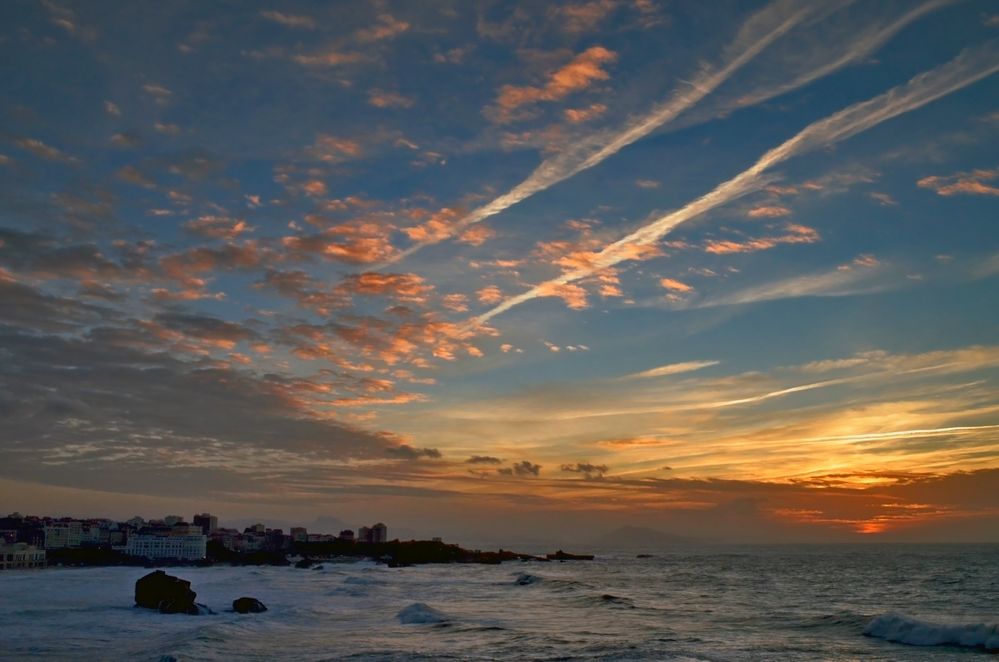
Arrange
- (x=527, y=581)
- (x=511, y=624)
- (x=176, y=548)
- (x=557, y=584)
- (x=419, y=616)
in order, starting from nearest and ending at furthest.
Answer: (x=511, y=624) → (x=419, y=616) → (x=557, y=584) → (x=527, y=581) → (x=176, y=548)

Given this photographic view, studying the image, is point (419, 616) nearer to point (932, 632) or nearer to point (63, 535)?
point (932, 632)

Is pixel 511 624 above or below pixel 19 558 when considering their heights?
above

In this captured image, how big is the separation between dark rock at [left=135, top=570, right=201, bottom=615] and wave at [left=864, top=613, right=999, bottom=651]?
133 feet

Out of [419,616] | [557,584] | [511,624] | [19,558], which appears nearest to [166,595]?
[419,616]

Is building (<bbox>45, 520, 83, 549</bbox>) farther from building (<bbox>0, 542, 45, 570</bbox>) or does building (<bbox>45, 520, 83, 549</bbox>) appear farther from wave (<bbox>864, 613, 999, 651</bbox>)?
wave (<bbox>864, 613, 999, 651</bbox>)

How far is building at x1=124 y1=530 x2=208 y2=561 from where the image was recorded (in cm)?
16900

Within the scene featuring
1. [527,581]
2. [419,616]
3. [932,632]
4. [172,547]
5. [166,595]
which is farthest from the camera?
[172,547]

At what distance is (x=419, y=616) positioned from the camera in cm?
4450

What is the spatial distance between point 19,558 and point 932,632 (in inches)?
5304

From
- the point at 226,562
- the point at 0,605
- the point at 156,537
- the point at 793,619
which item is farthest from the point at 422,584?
the point at 156,537

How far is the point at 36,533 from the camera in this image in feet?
574

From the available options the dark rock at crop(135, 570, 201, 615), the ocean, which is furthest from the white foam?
the dark rock at crop(135, 570, 201, 615)

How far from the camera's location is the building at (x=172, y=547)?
6654 inches

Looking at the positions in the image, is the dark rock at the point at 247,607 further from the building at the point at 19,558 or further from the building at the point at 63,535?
the building at the point at 63,535
